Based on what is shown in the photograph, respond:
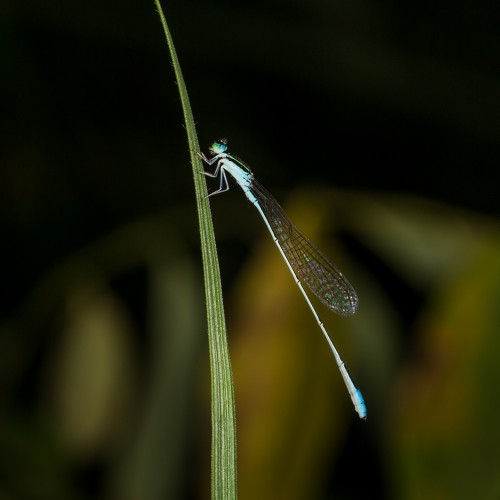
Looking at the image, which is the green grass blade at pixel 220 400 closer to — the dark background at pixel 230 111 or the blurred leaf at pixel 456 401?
the blurred leaf at pixel 456 401

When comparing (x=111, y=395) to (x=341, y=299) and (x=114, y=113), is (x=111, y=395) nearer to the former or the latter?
(x=341, y=299)

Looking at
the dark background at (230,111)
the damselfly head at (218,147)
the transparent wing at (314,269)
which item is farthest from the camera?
the dark background at (230,111)

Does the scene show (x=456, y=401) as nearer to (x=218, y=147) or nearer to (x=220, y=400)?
(x=220, y=400)

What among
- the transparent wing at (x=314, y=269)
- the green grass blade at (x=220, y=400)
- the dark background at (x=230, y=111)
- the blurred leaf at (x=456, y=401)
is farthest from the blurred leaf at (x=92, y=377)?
the green grass blade at (x=220, y=400)

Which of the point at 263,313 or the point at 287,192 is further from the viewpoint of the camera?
the point at 287,192

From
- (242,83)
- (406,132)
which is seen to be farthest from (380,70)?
(242,83)

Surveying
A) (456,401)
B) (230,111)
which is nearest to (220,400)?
(456,401)

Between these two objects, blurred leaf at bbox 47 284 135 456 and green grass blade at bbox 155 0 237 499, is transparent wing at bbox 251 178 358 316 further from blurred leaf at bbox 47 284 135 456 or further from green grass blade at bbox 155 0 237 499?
green grass blade at bbox 155 0 237 499

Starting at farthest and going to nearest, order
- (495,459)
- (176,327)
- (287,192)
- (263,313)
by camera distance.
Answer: (287,192) → (176,327) → (263,313) → (495,459)

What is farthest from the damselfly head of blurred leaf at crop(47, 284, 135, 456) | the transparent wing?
blurred leaf at crop(47, 284, 135, 456)
